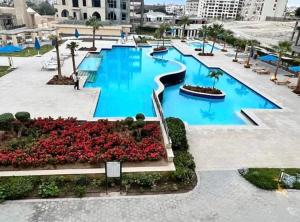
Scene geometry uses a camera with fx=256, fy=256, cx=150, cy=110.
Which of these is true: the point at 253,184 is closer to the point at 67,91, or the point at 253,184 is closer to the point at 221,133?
the point at 221,133

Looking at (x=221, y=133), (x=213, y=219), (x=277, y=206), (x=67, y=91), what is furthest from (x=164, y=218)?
(x=67, y=91)

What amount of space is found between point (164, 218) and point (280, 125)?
37.2 ft

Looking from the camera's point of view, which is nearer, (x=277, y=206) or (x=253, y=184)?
(x=277, y=206)

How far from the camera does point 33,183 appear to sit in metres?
9.78

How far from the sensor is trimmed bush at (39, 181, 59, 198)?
30.8 ft

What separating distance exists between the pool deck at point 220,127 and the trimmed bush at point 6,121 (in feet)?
7.87

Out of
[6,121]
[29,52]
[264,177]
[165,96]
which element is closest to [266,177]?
[264,177]

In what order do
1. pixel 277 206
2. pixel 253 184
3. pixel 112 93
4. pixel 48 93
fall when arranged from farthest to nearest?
pixel 112 93
pixel 48 93
pixel 253 184
pixel 277 206

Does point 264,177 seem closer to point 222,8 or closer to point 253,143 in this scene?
point 253,143

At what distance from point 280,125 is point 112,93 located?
12739 millimetres

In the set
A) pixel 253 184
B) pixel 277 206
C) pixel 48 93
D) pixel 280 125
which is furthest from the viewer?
pixel 48 93

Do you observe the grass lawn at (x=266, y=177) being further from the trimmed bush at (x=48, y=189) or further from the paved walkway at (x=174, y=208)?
the trimmed bush at (x=48, y=189)

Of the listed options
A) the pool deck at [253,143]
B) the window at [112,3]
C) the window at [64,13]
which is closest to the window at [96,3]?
A: the window at [112,3]

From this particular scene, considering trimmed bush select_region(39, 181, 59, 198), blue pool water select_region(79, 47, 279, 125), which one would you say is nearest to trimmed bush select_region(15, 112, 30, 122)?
trimmed bush select_region(39, 181, 59, 198)
